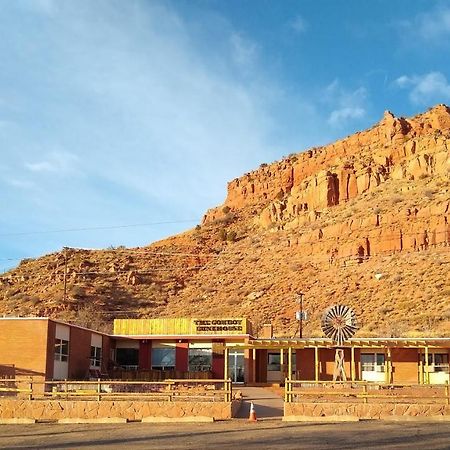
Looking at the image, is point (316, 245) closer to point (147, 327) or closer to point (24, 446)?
point (147, 327)

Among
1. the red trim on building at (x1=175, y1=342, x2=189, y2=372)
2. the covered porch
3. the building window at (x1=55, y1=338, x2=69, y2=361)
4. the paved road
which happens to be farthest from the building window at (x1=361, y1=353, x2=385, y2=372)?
the paved road

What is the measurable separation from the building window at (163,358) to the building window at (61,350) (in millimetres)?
9376

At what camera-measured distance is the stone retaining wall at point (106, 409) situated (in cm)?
2170

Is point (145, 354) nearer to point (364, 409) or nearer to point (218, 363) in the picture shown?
point (218, 363)

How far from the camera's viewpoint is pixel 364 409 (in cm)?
2155

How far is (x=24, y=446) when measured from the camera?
53.0ft

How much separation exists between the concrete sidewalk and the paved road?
200 centimetres

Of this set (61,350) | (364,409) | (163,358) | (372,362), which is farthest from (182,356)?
(364,409)

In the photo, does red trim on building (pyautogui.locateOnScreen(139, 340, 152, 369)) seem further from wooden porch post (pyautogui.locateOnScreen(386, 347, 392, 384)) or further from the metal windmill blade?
wooden porch post (pyautogui.locateOnScreen(386, 347, 392, 384))

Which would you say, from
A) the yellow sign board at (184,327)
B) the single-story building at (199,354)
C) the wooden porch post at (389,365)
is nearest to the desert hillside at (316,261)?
the single-story building at (199,354)

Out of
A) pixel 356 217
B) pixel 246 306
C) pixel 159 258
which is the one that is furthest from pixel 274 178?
pixel 246 306

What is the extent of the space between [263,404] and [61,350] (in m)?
12.2

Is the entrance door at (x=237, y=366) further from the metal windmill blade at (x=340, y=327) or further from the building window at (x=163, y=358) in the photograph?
the metal windmill blade at (x=340, y=327)

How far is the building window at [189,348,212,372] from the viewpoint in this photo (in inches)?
1673
